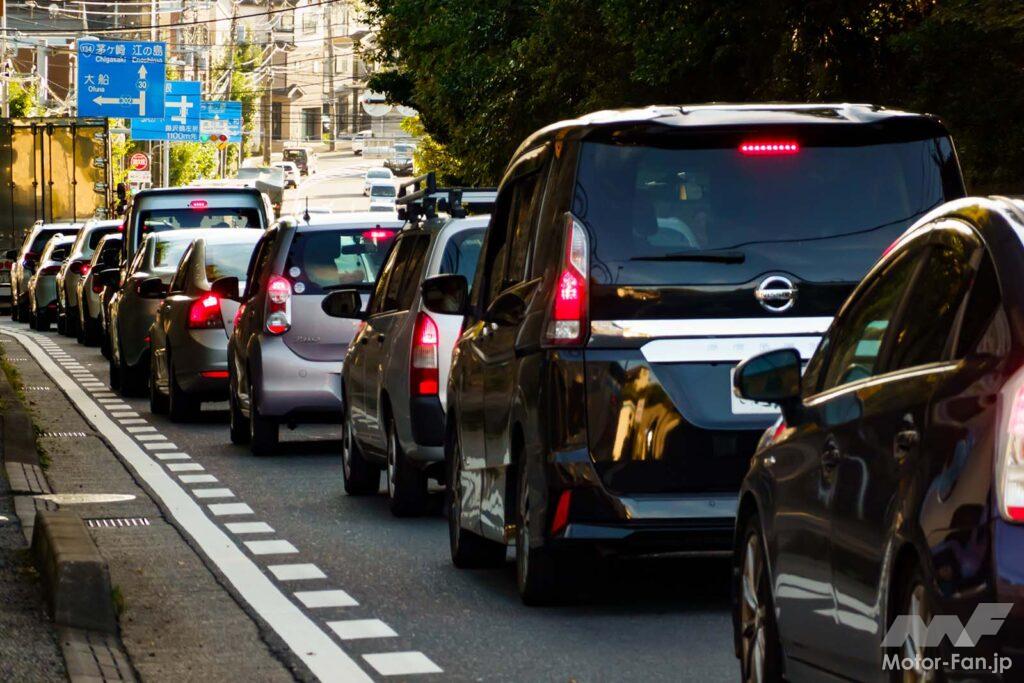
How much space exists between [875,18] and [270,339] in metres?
8.88

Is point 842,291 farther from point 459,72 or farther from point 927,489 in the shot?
point 459,72

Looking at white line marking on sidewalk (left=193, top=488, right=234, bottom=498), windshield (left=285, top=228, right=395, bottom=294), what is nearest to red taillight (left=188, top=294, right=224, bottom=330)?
windshield (left=285, top=228, right=395, bottom=294)

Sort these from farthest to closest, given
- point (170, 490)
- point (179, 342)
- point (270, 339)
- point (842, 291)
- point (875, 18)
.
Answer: point (875, 18), point (179, 342), point (270, 339), point (170, 490), point (842, 291)

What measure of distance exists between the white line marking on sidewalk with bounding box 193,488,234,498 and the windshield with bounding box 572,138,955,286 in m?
6.32

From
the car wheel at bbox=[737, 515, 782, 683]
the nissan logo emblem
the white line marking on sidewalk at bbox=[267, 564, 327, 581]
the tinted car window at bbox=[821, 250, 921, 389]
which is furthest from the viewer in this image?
the white line marking on sidewalk at bbox=[267, 564, 327, 581]

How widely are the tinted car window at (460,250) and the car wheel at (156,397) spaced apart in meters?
9.26

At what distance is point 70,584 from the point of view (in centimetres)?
962

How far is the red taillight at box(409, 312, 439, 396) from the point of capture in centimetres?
1320

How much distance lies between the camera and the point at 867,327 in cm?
642

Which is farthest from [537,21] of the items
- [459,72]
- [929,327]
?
[929,327]

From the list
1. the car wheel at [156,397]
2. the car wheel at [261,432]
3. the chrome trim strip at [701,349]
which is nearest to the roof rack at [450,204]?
the car wheel at [261,432]

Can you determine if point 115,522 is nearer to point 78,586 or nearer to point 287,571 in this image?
point 287,571

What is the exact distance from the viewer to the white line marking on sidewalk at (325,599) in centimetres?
1039

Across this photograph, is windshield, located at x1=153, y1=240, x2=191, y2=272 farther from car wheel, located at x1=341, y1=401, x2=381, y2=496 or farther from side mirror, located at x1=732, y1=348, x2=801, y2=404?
side mirror, located at x1=732, y1=348, x2=801, y2=404
